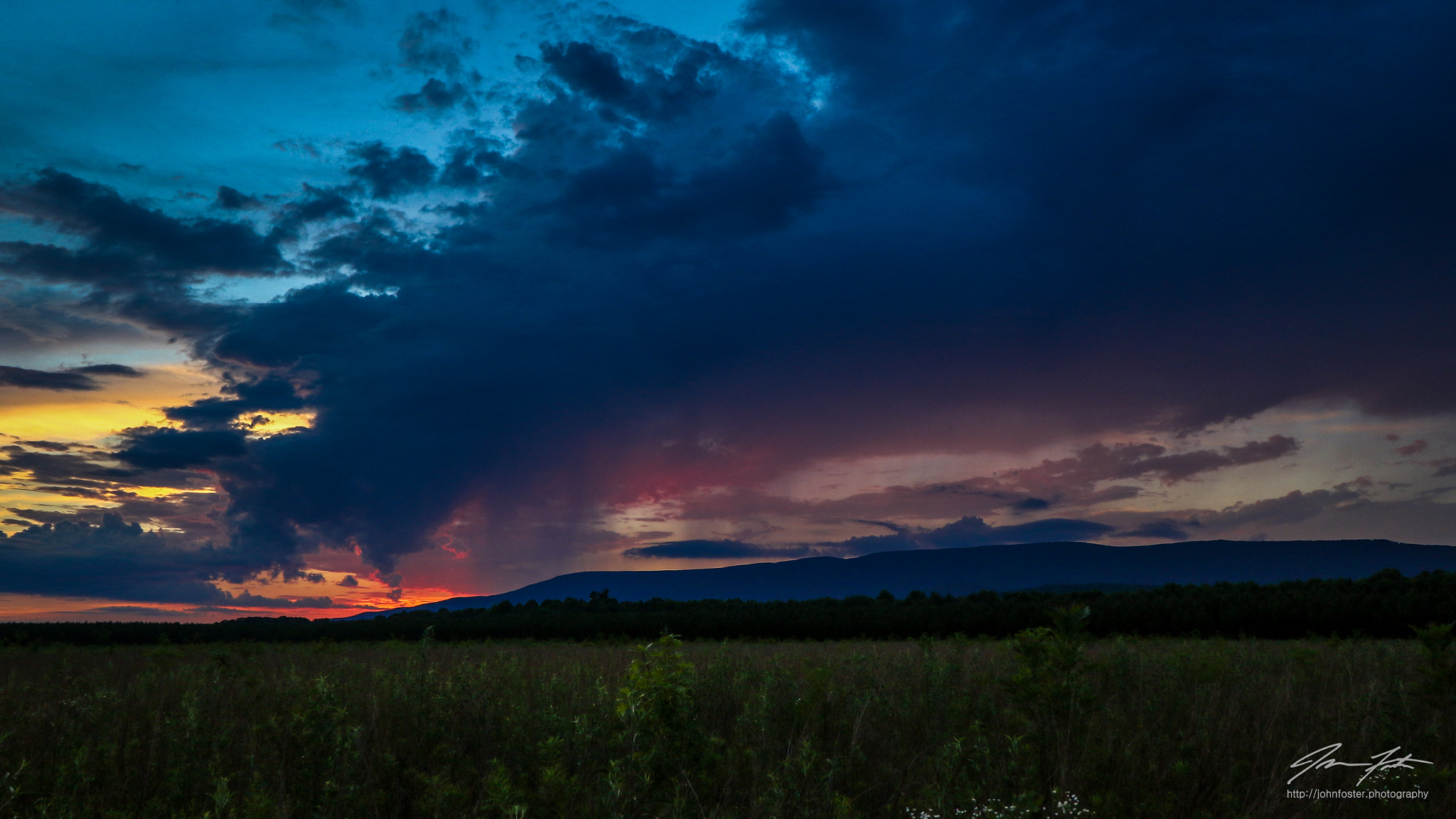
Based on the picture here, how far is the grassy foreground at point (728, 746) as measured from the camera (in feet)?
22.5

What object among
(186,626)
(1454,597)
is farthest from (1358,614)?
(186,626)

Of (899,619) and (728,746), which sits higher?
(728,746)

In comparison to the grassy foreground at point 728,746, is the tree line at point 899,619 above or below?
below

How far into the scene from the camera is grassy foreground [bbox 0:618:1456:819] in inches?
271

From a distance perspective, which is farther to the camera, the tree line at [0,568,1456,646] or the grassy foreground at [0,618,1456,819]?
the tree line at [0,568,1456,646]

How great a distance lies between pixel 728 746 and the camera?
950 centimetres

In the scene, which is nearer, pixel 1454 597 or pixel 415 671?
pixel 415 671

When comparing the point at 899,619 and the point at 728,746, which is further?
the point at 899,619

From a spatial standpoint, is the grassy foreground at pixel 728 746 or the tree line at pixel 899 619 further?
the tree line at pixel 899 619

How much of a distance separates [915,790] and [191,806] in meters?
7.36

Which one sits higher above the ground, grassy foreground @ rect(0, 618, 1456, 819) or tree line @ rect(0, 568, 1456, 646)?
grassy foreground @ rect(0, 618, 1456, 819)

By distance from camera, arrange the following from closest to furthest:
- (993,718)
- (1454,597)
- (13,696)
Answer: (993,718) < (13,696) < (1454,597)

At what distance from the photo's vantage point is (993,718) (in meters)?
10.7

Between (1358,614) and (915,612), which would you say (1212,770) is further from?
(915,612)
